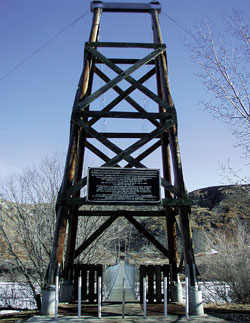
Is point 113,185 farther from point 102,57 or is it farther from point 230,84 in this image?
point 230,84

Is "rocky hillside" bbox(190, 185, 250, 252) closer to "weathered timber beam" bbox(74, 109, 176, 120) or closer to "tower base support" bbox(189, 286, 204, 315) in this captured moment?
"weathered timber beam" bbox(74, 109, 176, 120)

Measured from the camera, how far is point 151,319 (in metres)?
4.79

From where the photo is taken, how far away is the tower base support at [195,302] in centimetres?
521

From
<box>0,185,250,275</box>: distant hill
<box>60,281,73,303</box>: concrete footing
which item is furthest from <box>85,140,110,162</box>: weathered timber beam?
<box>0,185,250,275</box>: distant hill

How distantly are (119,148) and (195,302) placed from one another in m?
3.34

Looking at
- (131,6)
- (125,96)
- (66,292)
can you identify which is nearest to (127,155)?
(125,96)

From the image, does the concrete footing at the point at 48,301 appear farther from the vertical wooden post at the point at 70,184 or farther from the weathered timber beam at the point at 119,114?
the weathered timber beam at the point at 119,114

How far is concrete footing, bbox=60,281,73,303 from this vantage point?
6.53m

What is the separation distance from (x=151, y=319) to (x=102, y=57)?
590cm

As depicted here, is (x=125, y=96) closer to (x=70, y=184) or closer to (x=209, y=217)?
(x=70, y=184)

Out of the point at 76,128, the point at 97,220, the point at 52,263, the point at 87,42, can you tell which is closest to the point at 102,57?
the point at 87,42

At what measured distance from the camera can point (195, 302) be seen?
5281 millimetres

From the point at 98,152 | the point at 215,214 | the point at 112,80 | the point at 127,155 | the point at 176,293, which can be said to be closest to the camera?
the point at 127,155

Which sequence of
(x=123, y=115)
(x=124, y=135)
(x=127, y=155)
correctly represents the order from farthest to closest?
(x=124, y=135) < (x=123, y=115) < (x=127, y=155)
